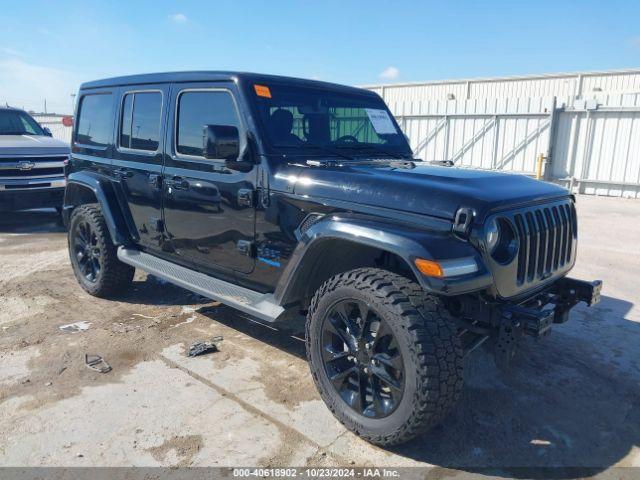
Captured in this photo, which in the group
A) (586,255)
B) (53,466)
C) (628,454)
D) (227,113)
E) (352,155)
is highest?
(227,113)

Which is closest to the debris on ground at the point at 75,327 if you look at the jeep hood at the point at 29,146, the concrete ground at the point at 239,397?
the concrete ground at the point at 239,397

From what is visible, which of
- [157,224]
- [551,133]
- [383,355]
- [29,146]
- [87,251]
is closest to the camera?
[383,355]

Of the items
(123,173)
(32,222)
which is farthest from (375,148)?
(32,222)

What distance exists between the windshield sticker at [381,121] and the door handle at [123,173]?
2.10 metres

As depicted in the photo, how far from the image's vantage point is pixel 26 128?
9250mm

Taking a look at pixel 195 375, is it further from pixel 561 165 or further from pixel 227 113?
pixel 561 165

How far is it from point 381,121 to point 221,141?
5.45ft

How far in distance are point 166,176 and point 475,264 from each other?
2546 mm

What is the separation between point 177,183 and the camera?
12.6ft

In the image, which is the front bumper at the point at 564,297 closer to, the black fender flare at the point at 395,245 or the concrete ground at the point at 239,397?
the concrete ground at the point at 239,397

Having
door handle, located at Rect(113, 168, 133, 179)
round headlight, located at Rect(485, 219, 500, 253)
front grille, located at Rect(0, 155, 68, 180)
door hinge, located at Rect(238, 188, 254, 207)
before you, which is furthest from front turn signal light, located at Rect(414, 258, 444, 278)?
front grille, located at Rect(0, 155, 68, 180)

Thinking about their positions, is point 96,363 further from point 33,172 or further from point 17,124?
point 17,124

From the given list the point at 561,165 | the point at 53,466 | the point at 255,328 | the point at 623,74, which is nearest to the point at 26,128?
the point at 255,328

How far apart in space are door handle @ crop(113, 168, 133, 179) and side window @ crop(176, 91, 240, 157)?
0.75 metres
